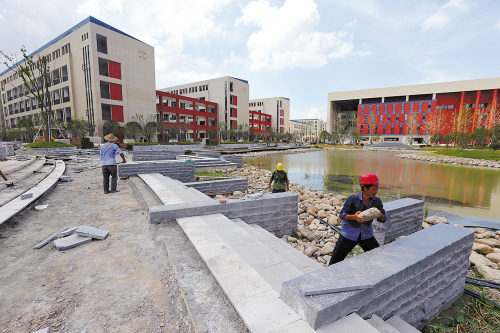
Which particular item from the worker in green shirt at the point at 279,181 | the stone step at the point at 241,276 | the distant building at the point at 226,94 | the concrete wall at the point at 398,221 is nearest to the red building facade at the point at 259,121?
the distant building at the point at 226,94

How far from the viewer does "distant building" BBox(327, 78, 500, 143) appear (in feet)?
194

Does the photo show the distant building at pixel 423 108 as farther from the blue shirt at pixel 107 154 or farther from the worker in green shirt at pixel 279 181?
the blue shirt at pixel 107 154

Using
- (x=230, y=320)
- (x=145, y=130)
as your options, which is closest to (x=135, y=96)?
(x=145, y=130)

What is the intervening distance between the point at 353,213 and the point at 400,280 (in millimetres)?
1057

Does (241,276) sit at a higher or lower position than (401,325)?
higher

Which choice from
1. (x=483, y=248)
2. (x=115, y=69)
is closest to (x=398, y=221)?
(x=483, y=248)

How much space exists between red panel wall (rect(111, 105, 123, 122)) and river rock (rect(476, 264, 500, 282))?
140 ft

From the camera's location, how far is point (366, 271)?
7.35 feet

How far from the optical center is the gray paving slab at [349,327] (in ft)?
5.46

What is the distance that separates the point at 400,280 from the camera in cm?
231

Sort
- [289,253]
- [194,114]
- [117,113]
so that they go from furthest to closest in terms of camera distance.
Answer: [194,114], [117,113], [289,253]

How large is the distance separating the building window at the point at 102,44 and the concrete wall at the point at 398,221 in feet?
144

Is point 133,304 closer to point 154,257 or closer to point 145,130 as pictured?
point 154,257

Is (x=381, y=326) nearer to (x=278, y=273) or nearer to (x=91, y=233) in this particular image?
(x=278, y=273)
